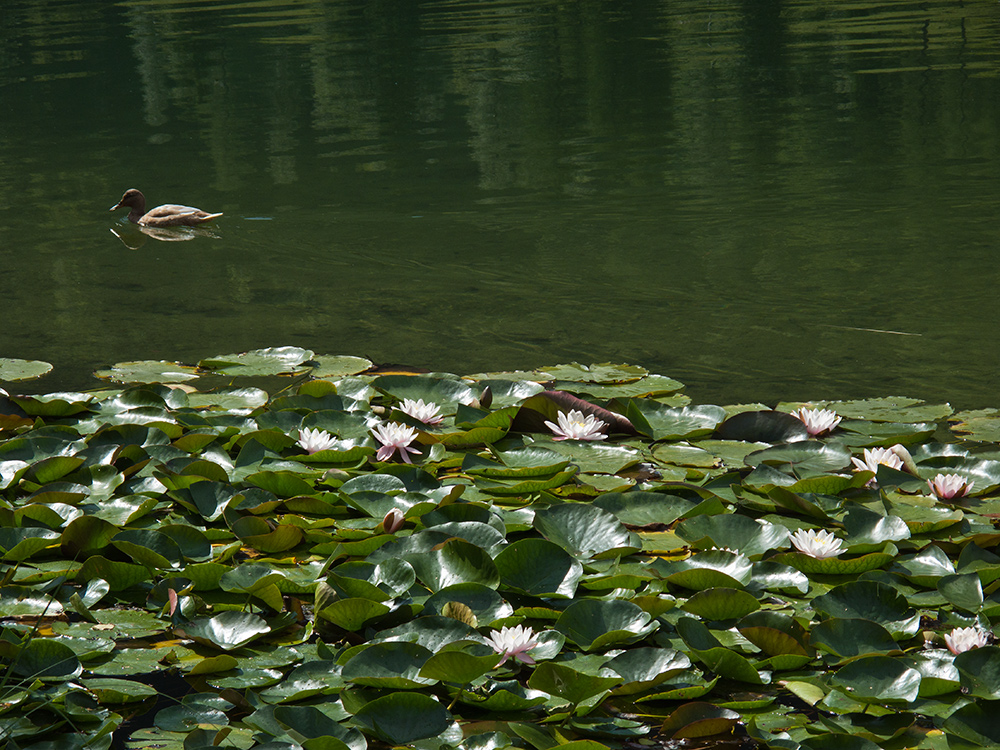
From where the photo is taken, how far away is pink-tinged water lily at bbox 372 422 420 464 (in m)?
2.65

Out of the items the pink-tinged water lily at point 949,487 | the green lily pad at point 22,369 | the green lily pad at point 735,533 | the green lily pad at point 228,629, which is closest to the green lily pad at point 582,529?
the green lily pad at point 735,533

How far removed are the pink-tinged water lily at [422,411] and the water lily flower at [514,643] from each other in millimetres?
1088

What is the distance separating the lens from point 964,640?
1764 millimetres

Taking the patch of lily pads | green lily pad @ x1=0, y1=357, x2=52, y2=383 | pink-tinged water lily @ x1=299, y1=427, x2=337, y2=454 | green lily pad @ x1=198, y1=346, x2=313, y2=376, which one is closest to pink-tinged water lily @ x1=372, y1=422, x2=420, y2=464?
the patch of lily pads

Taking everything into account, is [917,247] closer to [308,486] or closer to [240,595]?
[308,486]

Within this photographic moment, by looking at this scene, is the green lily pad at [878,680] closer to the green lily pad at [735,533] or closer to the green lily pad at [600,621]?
the green lily pad at [600,621]

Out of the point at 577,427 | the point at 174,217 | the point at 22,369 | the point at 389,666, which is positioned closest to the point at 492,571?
the point at 389,666

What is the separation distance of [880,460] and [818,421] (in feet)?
0.92

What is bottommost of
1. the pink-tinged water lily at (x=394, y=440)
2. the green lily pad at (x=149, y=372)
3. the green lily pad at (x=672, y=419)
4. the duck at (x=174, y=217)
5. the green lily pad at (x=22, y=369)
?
the green lily pad at (x=672, y=419)

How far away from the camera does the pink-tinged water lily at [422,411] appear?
9.32ft

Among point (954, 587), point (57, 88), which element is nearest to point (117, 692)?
point (954, 587)

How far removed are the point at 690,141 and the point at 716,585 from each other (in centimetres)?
608

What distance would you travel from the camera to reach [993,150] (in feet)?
22.5

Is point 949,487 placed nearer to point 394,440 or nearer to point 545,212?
point 394,440
